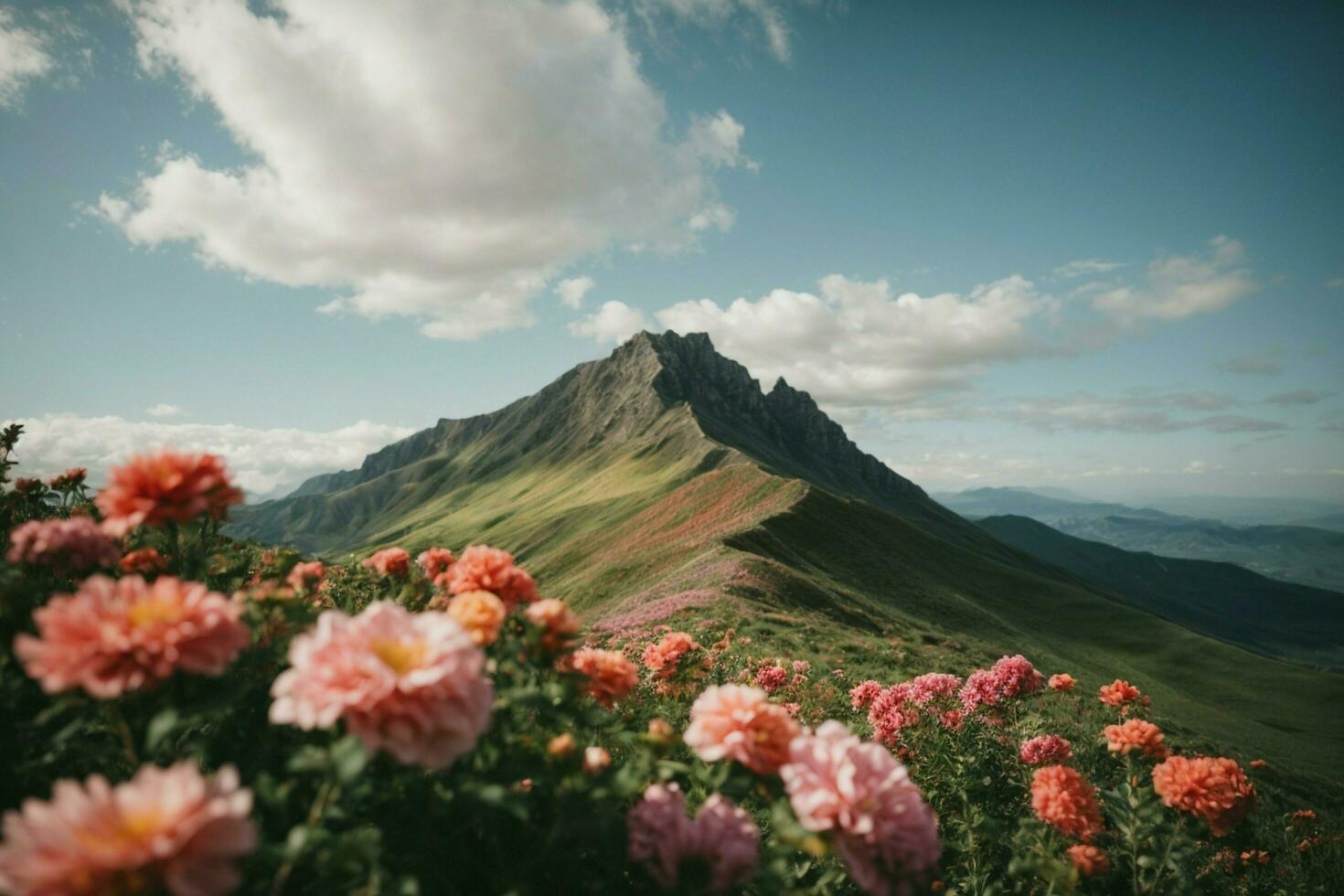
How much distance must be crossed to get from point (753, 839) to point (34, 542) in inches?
130

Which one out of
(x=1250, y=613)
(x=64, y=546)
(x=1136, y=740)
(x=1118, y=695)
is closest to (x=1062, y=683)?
(x=1118, y=695)

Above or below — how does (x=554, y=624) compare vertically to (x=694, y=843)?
above

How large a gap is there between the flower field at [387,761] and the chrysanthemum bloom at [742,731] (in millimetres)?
11

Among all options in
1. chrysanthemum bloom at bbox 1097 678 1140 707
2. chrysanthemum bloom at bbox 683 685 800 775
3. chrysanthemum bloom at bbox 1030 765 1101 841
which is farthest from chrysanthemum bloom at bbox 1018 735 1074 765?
chrysanthemum bloom at bbox 683 685 800 775

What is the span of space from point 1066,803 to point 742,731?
2.79 metres

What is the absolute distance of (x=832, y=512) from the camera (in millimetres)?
50719

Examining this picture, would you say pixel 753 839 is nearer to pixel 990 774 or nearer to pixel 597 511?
pixel 990 774

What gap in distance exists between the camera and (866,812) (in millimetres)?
2145

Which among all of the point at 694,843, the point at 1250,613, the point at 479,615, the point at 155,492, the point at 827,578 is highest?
the point at 155,492

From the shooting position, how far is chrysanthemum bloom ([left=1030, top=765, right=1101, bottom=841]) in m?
3.60

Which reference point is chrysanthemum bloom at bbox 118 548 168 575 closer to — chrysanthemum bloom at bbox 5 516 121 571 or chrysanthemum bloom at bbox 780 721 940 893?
chrysanthemum bloom at bbox 5 516 121 571

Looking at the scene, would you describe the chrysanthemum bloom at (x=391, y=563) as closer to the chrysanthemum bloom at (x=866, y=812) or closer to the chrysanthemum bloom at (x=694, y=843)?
the chrysanthemum bloom at (x=694, y=843)

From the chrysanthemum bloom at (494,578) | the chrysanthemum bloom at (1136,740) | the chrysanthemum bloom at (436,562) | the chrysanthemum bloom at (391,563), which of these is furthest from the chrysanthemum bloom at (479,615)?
the chrysanthemum bloom at (1136,740)

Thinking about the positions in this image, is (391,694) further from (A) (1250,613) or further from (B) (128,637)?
(A) (1250,613)
